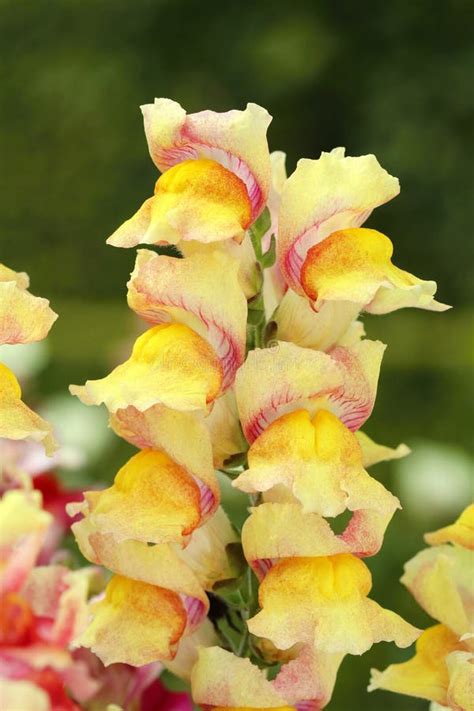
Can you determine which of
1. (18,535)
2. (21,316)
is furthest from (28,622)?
(21,316)

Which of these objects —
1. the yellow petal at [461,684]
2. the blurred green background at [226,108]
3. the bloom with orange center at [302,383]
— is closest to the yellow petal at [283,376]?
the bloom with orange center at [302,383]

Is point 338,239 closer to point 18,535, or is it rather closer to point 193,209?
point 193,209

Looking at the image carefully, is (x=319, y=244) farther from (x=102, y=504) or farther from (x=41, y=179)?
(x=41, y=179)

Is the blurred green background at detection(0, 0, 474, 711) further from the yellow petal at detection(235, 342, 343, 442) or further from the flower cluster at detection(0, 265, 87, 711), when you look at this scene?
the flower cluster at detection(0, 265, 87, 711)

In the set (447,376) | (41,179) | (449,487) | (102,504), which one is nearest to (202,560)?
(102,504)

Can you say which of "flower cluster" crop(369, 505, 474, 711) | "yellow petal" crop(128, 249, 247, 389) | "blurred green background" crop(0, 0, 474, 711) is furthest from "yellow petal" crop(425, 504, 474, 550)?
"blurred green background" crop(0, 0, 474, 711)

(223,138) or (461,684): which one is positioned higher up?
(223,138)

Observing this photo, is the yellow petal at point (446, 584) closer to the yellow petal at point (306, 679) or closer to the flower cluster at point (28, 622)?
the yellow petal at point (306, 679)
